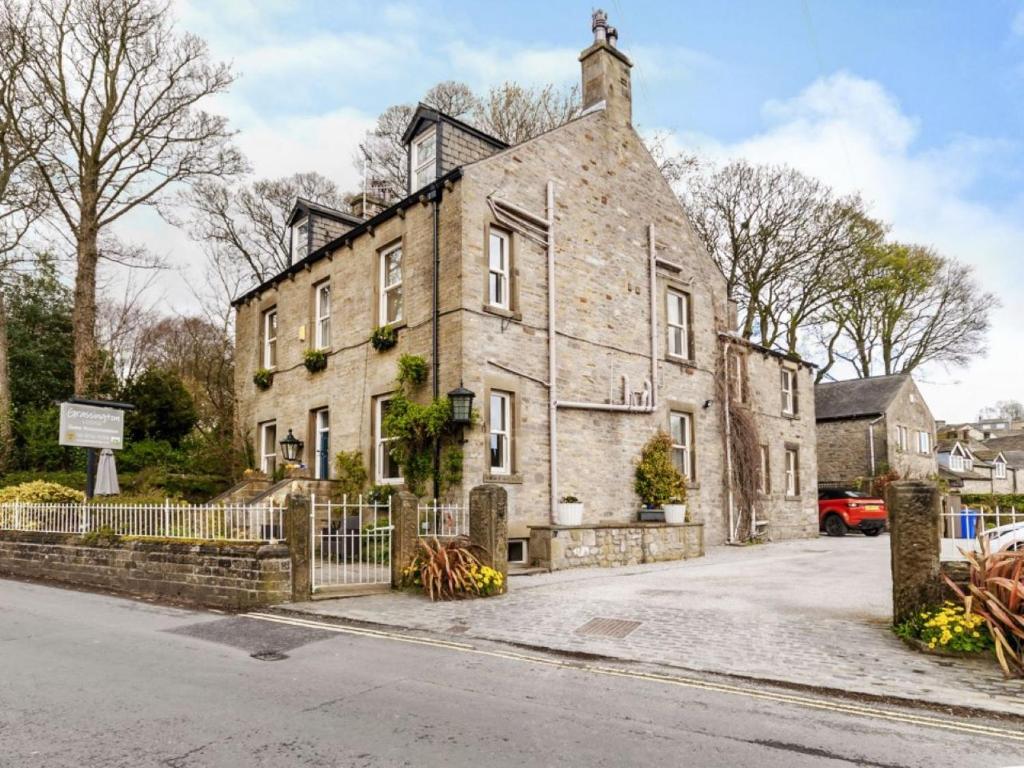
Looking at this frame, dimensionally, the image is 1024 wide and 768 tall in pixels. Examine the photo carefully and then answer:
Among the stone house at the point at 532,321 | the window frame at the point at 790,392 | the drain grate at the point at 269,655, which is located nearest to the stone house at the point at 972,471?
the window frame at the point at 790,392

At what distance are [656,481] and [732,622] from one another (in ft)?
29.2

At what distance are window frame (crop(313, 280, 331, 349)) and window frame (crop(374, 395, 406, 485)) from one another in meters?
3.19

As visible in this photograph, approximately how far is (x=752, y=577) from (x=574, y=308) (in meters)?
7.03

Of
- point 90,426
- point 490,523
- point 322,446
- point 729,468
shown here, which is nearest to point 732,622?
point 490,523

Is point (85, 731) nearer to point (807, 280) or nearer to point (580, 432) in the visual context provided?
point (580, 432)

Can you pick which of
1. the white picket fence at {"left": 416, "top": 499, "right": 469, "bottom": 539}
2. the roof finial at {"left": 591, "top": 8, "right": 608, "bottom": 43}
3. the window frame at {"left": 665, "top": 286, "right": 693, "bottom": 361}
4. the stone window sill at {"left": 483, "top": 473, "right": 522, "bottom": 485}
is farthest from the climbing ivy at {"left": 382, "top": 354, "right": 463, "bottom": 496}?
the roof finial at {"left": 591, "top": 8, "right": 608, "bottom": 43}

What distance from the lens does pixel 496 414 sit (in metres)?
15.0

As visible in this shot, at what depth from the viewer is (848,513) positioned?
25.9 meters

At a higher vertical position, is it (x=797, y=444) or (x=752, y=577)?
(x=797, y=444)

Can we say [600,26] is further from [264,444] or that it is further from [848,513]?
[848,513]

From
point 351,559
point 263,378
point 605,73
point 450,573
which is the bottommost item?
point 351,559

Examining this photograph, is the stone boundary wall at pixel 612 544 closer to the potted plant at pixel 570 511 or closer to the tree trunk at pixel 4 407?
the potted plant at pixel 570 511

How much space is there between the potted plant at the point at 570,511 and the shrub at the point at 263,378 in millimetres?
9900

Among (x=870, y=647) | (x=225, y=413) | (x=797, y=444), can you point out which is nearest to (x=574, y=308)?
(x=870, y=647)
